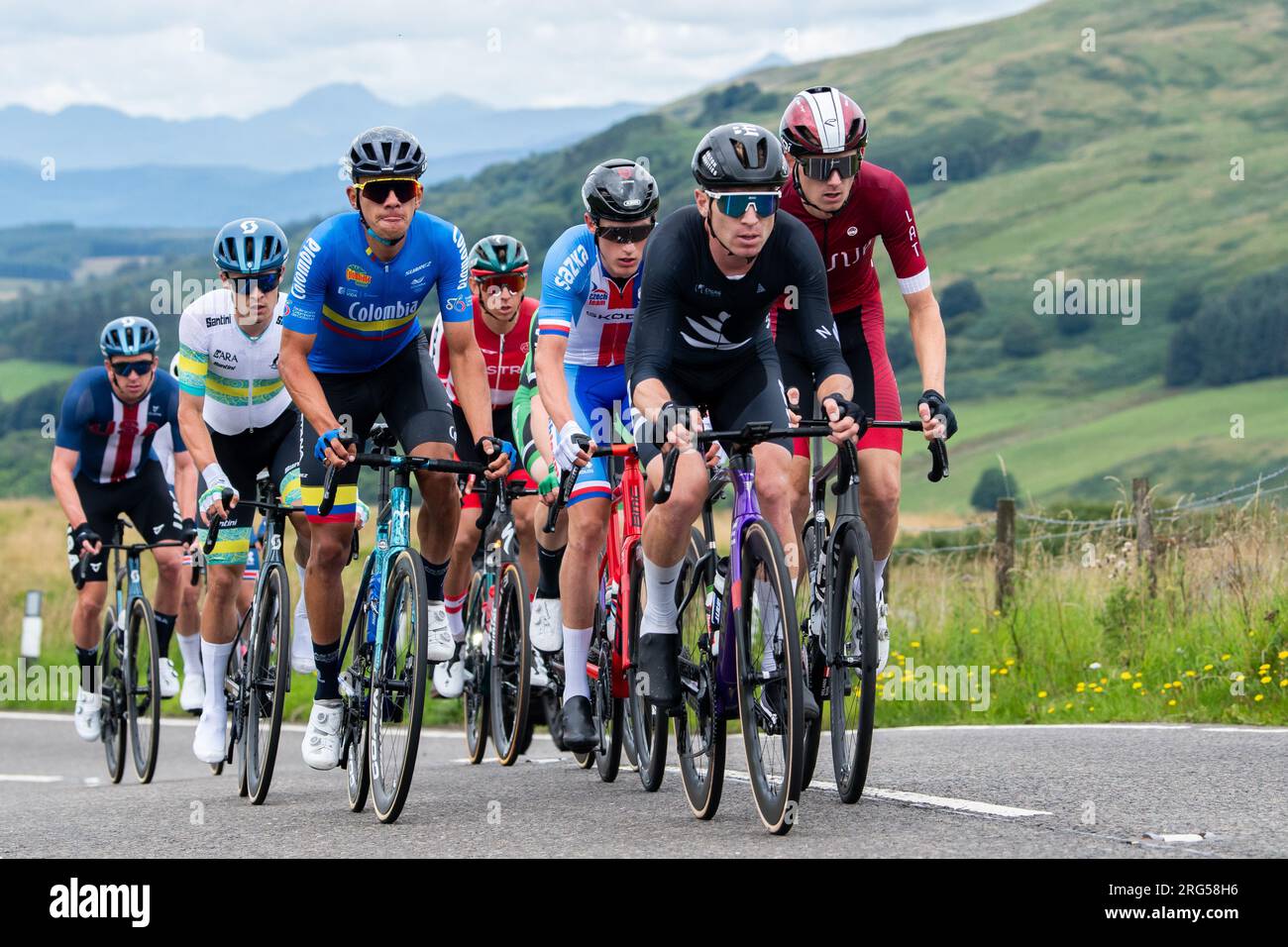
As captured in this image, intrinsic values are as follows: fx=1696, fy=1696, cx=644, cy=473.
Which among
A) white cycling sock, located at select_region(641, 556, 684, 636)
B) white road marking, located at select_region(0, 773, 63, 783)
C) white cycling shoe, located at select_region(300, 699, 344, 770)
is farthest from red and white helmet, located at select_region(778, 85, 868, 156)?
white road marking, located at select_region(0, 773, 63, 783)

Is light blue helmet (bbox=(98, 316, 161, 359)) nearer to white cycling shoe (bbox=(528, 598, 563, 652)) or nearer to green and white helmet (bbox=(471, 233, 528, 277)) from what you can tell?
green and white helmet (bbox=(471, 233, 528, 277))

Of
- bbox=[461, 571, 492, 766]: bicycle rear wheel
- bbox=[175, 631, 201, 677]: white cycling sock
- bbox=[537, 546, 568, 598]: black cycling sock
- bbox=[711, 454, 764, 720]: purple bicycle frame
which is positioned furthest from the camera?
bbox=[175, 631, 201, 677]: white cycling sock

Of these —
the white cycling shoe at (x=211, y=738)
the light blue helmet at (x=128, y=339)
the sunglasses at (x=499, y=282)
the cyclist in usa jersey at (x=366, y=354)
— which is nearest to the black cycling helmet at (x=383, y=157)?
the cyclist in usa jersey at (x=366, y=354)

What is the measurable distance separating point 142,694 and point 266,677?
2557 millimetres

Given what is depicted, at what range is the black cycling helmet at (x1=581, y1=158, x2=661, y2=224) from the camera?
7352mm

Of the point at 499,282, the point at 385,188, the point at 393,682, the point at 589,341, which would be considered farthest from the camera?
the point at 499,282

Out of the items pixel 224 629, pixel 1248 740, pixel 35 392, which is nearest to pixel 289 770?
pixel 224 629

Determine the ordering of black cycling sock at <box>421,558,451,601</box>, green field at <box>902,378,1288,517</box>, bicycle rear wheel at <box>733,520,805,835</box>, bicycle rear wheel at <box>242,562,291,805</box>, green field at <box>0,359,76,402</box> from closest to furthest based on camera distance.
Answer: bicycle rear wheel at <box>733,520,805,835</box> < bicycle rear wheel at <box>242,562,291,805</box> < black cycling sock at <box>421,558,451,601</box> < green field at <box>902,378,1288,517</box> < green field at <box>0,359,76,402</box>

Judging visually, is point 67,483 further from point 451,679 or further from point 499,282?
point 499,282

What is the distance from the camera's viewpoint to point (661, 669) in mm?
6445

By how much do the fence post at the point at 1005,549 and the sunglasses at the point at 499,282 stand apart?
5596mm

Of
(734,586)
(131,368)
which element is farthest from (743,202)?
(131,368)

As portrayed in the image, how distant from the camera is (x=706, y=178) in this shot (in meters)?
6.05
